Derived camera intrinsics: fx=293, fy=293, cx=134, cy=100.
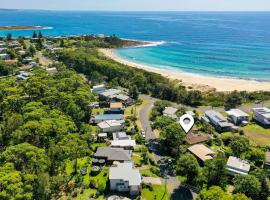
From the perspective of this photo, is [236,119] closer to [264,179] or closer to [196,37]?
[264,179]

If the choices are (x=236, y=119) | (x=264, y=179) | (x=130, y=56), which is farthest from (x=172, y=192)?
(x=130, y=56)

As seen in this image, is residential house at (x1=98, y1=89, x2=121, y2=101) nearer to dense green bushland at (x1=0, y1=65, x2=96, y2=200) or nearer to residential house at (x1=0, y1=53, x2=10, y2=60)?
dense green bushland at (x1=0, y1=65, x2=96, y2=200)

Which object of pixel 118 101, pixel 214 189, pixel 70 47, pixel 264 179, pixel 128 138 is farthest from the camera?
Result: pixel 70 47

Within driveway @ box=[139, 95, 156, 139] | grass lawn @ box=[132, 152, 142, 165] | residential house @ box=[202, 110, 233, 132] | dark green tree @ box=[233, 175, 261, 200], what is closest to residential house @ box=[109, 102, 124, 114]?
driveway @ box=[139, 95, 156, 139]

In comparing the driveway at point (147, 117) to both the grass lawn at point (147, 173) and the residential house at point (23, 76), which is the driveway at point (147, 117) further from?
the residential house at point (23, 76)

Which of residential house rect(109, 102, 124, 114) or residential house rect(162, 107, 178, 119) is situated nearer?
residential house rect(162, 107, 178, 119)

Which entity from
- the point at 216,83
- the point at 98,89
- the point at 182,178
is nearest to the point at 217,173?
→ the point at 182,178
